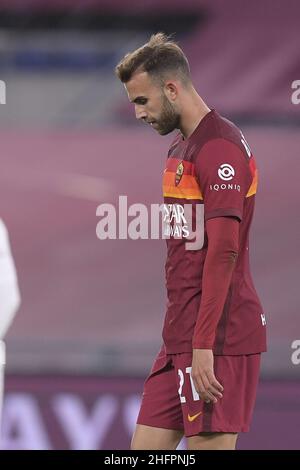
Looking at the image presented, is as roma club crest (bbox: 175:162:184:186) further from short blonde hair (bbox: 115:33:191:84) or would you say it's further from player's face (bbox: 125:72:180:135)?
short blonde hair (bbox: 115:33:191:84)

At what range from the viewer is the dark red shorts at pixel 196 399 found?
249 cm

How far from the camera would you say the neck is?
2576 mm

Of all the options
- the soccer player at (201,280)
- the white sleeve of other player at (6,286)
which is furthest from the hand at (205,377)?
the white sleeve of other player at (6,286)

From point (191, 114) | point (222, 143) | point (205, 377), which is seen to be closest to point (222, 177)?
point (222, 143)

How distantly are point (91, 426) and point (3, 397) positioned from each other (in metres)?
0.34

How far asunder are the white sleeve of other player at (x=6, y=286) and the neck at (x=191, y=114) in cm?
149

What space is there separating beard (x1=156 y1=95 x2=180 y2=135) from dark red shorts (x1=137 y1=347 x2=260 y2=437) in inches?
21.3

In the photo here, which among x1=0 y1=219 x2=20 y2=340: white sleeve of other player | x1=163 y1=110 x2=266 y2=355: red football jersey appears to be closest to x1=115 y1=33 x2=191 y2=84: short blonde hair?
x1=163 y1=110 x2=266 y2=355: red football jersey

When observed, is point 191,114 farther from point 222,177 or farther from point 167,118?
point 222,177

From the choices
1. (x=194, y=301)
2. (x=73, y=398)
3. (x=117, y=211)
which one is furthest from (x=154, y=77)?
(x=73, y=398)

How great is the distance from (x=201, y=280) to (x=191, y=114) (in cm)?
40

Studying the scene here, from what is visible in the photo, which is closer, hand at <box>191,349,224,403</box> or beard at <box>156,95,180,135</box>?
hand at <box>191,349,224,403</box>
